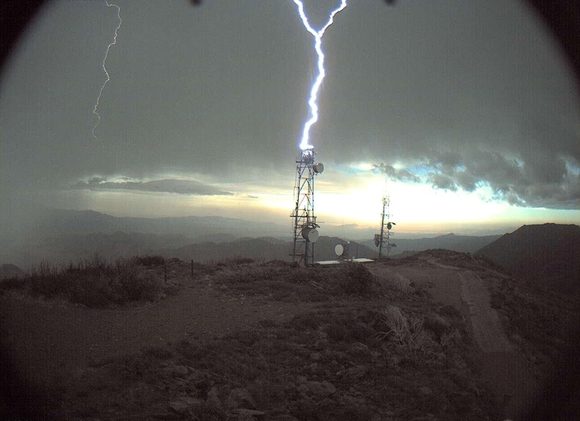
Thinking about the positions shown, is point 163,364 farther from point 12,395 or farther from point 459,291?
point 459,291

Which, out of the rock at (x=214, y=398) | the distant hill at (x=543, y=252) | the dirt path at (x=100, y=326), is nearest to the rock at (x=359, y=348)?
the dirt path at (x=100, y=326)

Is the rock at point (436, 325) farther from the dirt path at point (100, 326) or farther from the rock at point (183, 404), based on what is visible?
the rock at point (183, 404)

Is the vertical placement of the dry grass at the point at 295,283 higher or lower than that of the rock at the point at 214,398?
higher

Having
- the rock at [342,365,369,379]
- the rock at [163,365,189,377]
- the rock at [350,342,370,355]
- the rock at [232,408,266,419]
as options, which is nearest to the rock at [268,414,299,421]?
the rock at [232,408,266,419]

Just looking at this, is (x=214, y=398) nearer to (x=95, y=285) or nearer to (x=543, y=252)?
(x=95, y=285)

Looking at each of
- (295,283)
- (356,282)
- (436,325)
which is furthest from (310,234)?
(436,325)

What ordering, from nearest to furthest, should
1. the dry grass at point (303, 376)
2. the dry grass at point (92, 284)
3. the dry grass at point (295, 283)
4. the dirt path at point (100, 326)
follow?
1. the dry grass at point (303, 376)
2. the dirt path at point (100, 326)
3. the dry grass at point (92, 284)
4. the dry grass at point (295, 283)

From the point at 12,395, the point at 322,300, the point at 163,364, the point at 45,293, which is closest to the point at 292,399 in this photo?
the point at 163,364
